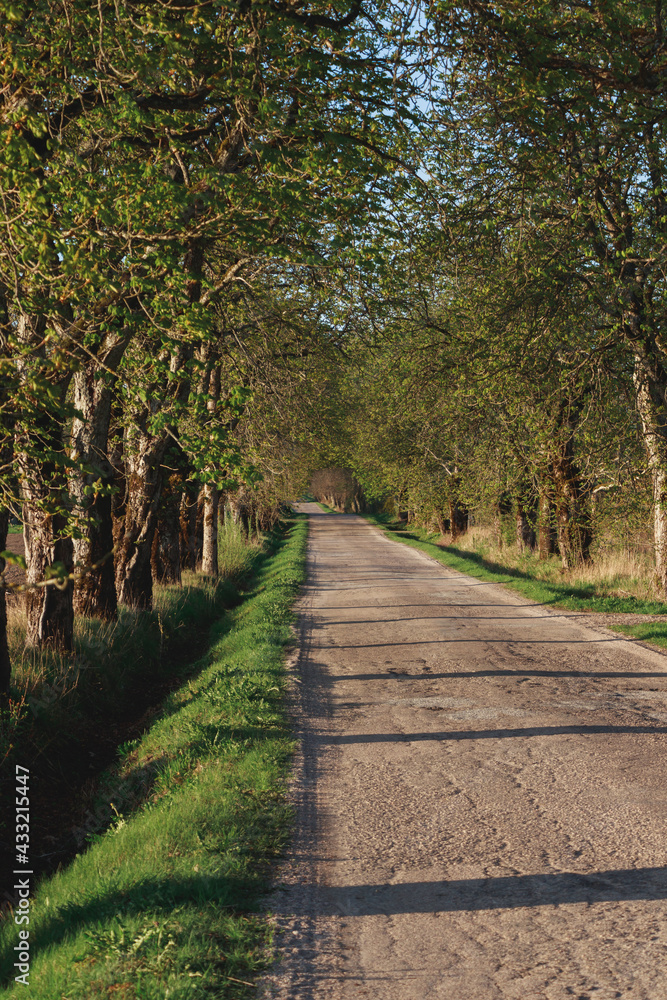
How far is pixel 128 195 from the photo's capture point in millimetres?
6832

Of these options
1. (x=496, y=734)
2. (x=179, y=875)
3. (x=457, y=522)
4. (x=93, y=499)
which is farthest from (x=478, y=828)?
(x=457, y=522)

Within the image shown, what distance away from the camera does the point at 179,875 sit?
425cm

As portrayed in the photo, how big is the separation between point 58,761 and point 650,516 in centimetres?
1258

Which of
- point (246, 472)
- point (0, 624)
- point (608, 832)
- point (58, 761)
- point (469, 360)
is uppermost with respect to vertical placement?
point (469, 360)

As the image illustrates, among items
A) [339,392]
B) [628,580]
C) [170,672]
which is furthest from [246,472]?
[339,392]

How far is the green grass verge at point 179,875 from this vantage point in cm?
342

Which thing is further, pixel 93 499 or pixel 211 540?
pixel 211 540

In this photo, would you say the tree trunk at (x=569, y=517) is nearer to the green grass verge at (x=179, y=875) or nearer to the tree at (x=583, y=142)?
the tree at (x=583, y=142)

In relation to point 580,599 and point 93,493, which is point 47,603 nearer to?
point 93,493

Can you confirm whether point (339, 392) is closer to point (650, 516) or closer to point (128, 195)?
point (650, 516)

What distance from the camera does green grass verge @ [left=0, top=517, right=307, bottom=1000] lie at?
11.2ft

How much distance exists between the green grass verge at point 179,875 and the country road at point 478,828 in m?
0.20

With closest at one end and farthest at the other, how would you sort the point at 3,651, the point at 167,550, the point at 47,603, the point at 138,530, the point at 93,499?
the point at 3,651
the point at 47,603
the point at 93,499
the point at 138,530
the point at 167,550

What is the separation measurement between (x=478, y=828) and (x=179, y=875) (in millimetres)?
1894
